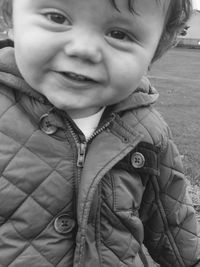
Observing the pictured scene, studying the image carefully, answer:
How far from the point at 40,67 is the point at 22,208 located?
0.42m

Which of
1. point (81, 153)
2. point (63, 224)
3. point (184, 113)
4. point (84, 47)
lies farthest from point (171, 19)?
point (184, 113)

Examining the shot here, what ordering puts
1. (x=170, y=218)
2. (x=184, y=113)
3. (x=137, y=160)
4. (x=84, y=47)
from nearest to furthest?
(x=84, y=47) → (x=137, y=160) → (x=170, y=218) → (x=184, y=113)

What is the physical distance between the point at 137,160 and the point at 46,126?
1.12 feet

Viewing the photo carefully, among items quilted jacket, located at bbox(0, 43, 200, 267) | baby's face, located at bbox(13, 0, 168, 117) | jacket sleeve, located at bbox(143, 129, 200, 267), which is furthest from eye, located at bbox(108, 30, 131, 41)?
jacket sleeve, located at bbox(143, 129, 200, 267)

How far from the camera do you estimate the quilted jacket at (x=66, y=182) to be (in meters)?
1.50

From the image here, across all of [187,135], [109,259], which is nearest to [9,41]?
[109,259]

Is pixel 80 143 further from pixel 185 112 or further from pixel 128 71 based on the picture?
pixel 185 112

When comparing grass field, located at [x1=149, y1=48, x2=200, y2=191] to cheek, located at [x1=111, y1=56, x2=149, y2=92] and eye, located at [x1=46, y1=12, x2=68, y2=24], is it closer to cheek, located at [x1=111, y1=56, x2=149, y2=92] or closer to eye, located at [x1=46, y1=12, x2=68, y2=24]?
Answer: cheek, located at [x1=111, y1=56, x2=149, y2=92]

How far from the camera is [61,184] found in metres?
1.52

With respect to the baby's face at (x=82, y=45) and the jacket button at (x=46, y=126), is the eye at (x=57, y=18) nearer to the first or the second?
the baby's face at (x=82, y=45)

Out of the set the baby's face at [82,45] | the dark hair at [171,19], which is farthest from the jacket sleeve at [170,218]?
the baby's face at [82,45]

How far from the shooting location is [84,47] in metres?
1.32

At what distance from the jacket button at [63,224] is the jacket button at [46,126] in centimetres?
26

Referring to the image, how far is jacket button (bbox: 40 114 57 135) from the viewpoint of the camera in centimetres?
154
